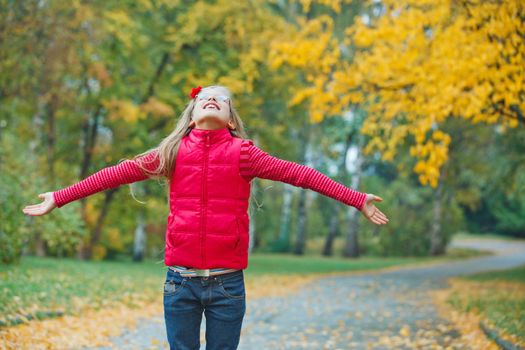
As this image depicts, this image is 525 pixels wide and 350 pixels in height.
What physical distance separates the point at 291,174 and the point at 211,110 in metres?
0.57

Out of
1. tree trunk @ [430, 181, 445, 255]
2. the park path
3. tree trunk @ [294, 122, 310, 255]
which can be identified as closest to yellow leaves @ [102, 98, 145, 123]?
the park path

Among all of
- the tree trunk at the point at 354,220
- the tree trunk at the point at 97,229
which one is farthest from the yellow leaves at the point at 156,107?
the tree trunk at the point at 354,220

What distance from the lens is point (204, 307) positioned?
350 centimetres

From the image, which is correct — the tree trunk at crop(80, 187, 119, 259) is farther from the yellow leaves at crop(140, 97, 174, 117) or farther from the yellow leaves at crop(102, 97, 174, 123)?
the yellow leaves at crop(140, 97, 174, 117)

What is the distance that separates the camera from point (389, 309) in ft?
36.2

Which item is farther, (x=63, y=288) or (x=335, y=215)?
(x=335, y=215)

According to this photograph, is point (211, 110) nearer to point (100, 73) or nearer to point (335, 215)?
point (100, 73)

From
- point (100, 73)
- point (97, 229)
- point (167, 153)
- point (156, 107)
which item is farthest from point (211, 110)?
Answer: point (97, 229)

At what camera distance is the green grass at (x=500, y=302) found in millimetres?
7836

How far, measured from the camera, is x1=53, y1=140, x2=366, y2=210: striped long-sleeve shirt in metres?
3.56

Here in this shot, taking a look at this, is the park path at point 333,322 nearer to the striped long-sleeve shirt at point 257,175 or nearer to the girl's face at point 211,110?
the striped long-sleeve shirt at point 257,175

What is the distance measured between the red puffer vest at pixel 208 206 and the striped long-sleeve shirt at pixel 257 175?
73mm

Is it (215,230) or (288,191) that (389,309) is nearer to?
(215,230)

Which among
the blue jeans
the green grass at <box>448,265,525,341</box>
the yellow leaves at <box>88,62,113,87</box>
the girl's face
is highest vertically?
the yellow leaves at <box>88,62,113,87</box>
